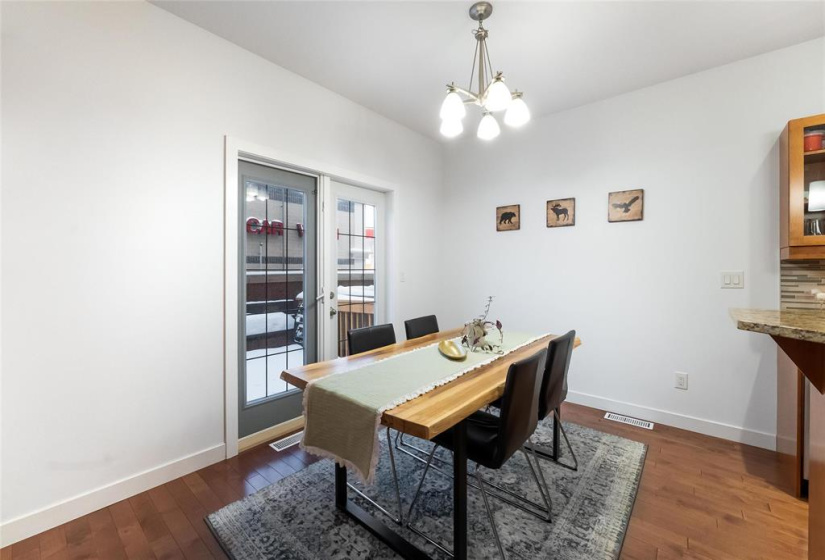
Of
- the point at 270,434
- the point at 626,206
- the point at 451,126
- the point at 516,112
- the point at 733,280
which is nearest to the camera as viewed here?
the point at 516,112

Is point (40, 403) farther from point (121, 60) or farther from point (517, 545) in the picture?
point (517, 545)

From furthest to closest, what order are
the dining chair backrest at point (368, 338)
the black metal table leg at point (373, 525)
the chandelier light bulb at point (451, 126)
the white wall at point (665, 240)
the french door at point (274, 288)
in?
1. the french door at point (274, 288)
2. the white wall at point (665, 240)
3. the dining chair backrest at point (368, 338)
4. the chandelier light bulb at point (451, 126)
5. the black metal table leg at point (373, 525)

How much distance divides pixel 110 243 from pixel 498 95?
208 centimetres

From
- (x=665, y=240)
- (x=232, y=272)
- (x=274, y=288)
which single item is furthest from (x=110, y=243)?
(x=665, y=240)

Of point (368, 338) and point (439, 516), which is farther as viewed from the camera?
point (368, 338)

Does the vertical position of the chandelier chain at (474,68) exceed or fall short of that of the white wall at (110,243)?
it exceeds it

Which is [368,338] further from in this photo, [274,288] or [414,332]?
[274,288]

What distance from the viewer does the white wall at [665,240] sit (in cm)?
239

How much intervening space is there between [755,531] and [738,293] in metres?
1.52

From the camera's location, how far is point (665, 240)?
2729 millimetres

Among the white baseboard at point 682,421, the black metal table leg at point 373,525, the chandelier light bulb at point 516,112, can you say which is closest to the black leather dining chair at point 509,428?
the black metal table leg at point 373,525

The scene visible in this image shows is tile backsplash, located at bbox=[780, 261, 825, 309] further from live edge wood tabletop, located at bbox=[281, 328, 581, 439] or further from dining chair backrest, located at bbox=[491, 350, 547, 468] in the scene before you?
dining chair backrest, located at bbox=[491, 350, 547, 468]

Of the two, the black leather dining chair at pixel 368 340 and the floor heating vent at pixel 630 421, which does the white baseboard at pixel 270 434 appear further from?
the floor heating vent at pixel 630 421

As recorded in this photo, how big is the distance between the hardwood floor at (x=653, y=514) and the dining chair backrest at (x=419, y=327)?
1.04m
